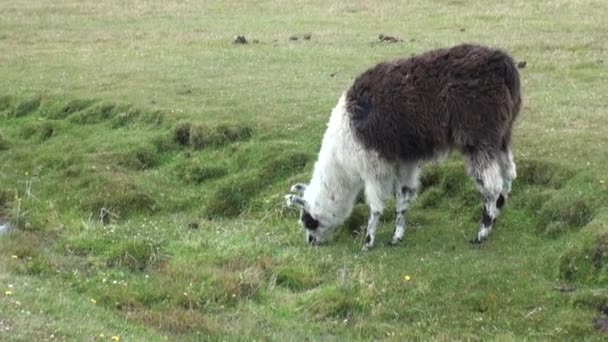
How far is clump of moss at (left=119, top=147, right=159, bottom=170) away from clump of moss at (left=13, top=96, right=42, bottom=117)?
5089 millimetres

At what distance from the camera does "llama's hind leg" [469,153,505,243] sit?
12.6 metres

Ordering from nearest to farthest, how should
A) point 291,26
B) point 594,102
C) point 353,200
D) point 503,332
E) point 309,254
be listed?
point 503,332
point 309,254
point 353,200
point 594,102
point 291,26

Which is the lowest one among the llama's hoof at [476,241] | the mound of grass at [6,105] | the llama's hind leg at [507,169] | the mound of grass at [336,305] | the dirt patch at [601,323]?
the mound of grass at [6,105]

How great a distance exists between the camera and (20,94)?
22688mm

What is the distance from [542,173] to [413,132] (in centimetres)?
274

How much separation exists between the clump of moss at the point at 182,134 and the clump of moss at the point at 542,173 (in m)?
7.01

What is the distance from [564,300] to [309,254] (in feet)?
12.9

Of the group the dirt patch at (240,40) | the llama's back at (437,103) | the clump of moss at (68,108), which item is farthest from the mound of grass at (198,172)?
the dirt patch at (240,40)

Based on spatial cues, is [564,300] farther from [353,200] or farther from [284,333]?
[353,200]

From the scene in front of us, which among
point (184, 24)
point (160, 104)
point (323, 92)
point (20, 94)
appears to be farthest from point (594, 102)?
point (184, 24)

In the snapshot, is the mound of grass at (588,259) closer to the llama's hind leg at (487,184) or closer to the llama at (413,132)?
the llama's hind leg at (487,184)

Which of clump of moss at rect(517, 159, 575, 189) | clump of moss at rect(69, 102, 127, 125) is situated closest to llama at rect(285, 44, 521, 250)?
clump of moss at rect(517, 159, 575, 189)

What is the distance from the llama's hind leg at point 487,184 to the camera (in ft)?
41.2

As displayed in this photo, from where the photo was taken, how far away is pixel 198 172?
17.0 meters
